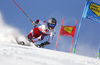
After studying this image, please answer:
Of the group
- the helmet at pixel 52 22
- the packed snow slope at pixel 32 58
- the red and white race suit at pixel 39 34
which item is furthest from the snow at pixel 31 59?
the red and white race suit at pixel 39 34

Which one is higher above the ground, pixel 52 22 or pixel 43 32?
pixel 52 22

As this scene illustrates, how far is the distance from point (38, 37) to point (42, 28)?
0.56 meters

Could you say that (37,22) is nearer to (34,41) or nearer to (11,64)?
(34,41)

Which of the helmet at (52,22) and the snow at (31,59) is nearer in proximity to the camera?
Answer: the snow at (31,59)

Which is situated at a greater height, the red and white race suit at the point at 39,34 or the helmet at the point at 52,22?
the helmet at the point at 52,22

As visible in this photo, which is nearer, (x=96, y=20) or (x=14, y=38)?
(x=14, y=38)

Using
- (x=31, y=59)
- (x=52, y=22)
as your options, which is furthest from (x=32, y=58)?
(x=52, y=22)

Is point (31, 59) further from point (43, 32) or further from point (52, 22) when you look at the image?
point (43, 32)

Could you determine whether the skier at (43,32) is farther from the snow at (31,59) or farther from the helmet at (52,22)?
the snow at (31,59)

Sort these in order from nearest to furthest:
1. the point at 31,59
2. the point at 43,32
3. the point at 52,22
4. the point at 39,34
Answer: the point at 31,59 < the point at 52,22 < the point at 43,32 < the point at 39,34

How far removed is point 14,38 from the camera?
29.0 feet

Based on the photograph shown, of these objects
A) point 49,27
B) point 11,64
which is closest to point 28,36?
point 49,27

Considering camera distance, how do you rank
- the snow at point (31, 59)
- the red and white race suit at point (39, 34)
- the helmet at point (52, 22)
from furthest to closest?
the red and white race suit at point (39, 34) < the helmet at point (52, 22) < the snow at point (31, 59)

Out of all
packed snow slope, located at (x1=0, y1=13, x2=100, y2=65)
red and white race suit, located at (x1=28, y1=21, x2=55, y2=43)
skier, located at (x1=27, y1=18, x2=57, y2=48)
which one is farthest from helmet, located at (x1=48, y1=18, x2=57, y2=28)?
packed snow slope, located at (x1=0, y1=13, x2=100, y2=65)
